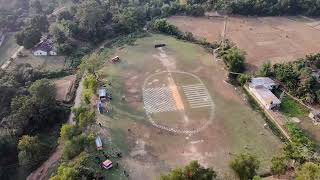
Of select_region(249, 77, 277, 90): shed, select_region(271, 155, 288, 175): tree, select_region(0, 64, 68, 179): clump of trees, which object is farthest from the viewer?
select_region(249, 77, 277, 90): shed

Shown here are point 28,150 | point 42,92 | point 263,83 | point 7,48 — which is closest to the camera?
point 28,150

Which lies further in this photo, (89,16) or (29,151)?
(89,16)

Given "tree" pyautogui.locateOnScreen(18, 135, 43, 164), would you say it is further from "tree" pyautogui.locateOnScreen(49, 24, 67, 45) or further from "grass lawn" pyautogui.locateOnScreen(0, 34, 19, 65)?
"grass lawn" pyautogui.locateOnScreen(0, 34, 19, 65)

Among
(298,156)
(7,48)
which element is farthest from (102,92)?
(7,48)

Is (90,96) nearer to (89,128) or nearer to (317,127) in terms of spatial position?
(89,128)

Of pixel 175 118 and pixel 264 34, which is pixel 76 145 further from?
pixel 264 34

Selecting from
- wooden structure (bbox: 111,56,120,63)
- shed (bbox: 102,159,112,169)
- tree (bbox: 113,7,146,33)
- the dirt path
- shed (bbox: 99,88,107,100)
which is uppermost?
tree (bbox: 113,7,146,33)

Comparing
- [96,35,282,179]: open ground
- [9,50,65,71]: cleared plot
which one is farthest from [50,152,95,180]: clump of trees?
[9,50,65,71]: cleared plot
